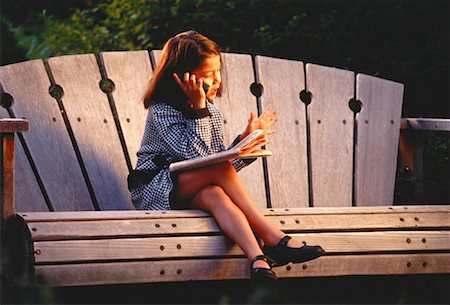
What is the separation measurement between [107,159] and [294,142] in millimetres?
937

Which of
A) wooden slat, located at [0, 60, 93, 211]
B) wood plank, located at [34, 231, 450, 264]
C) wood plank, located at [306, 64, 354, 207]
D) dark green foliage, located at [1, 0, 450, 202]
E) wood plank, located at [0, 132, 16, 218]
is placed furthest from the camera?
Answer: dark green foliage, located at [1, 0, 450, 202]

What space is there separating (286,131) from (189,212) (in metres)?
1.29

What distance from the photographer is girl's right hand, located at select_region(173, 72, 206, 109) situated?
4.61 metres

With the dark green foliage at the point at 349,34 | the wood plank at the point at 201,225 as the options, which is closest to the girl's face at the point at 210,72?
the wood plank at the point at 201,225

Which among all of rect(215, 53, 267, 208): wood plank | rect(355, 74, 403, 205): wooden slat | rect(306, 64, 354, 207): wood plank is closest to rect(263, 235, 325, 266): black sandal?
rect(215, 53, 267, 208): wood plank

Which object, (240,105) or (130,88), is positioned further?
(240,105)

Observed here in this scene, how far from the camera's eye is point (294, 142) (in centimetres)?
549

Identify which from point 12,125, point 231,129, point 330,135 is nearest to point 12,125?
point 12,125

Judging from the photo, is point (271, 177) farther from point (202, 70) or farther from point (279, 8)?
point (279, 8)

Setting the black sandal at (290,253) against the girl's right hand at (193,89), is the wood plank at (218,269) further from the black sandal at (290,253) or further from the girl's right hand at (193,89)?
the girl's right hand at (193,89)

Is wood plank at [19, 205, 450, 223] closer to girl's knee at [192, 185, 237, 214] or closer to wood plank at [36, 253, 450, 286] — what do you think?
girl's knee at [192, 185, 237, 214]

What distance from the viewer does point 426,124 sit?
534cm

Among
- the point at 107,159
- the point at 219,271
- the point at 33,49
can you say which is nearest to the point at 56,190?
the point at 107,159

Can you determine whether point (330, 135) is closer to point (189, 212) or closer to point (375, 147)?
point (375, 147)
